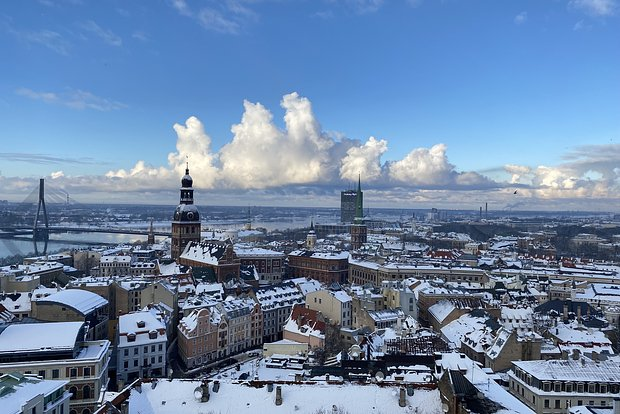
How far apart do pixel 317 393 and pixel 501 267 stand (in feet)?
281

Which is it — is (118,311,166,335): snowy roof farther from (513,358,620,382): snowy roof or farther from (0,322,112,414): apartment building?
(513,358,620,382): snowy roof

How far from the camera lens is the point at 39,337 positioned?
3431 cm

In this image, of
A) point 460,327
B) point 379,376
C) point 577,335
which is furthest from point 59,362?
point 577,335

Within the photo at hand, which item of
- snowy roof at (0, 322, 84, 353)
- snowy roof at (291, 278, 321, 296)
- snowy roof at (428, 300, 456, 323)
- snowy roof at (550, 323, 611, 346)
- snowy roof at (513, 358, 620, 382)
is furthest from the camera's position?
snowy roof at (291, 278, 321, 296)

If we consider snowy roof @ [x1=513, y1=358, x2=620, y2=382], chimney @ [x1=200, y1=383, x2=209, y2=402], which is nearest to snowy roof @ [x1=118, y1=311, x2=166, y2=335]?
chimney @ [x1=200, y1=383, x2=209, y2=402]

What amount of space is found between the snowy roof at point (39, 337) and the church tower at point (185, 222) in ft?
200

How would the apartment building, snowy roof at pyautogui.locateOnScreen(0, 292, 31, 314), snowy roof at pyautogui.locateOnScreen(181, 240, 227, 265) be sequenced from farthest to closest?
snowy roof at pyautogui.locateOnScreen(181, 240, 227, 265) → snowy roof at pyautogui.locateOnScreen(0, 292, 31, 314) → the apartment building

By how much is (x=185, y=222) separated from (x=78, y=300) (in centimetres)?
4679

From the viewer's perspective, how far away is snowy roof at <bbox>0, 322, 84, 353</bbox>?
3331cm

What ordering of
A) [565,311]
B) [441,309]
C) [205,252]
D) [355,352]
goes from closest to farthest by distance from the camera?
[355,352], [441,309], [565,311], [205,252]

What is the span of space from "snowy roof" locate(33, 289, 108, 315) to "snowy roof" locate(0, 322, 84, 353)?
13209 mm

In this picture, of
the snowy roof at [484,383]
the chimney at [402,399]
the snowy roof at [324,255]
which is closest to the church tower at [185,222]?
the snowy roof at [324,255]

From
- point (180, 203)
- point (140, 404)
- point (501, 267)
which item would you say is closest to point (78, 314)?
point (140, 404)

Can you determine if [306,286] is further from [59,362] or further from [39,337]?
[59,362]
